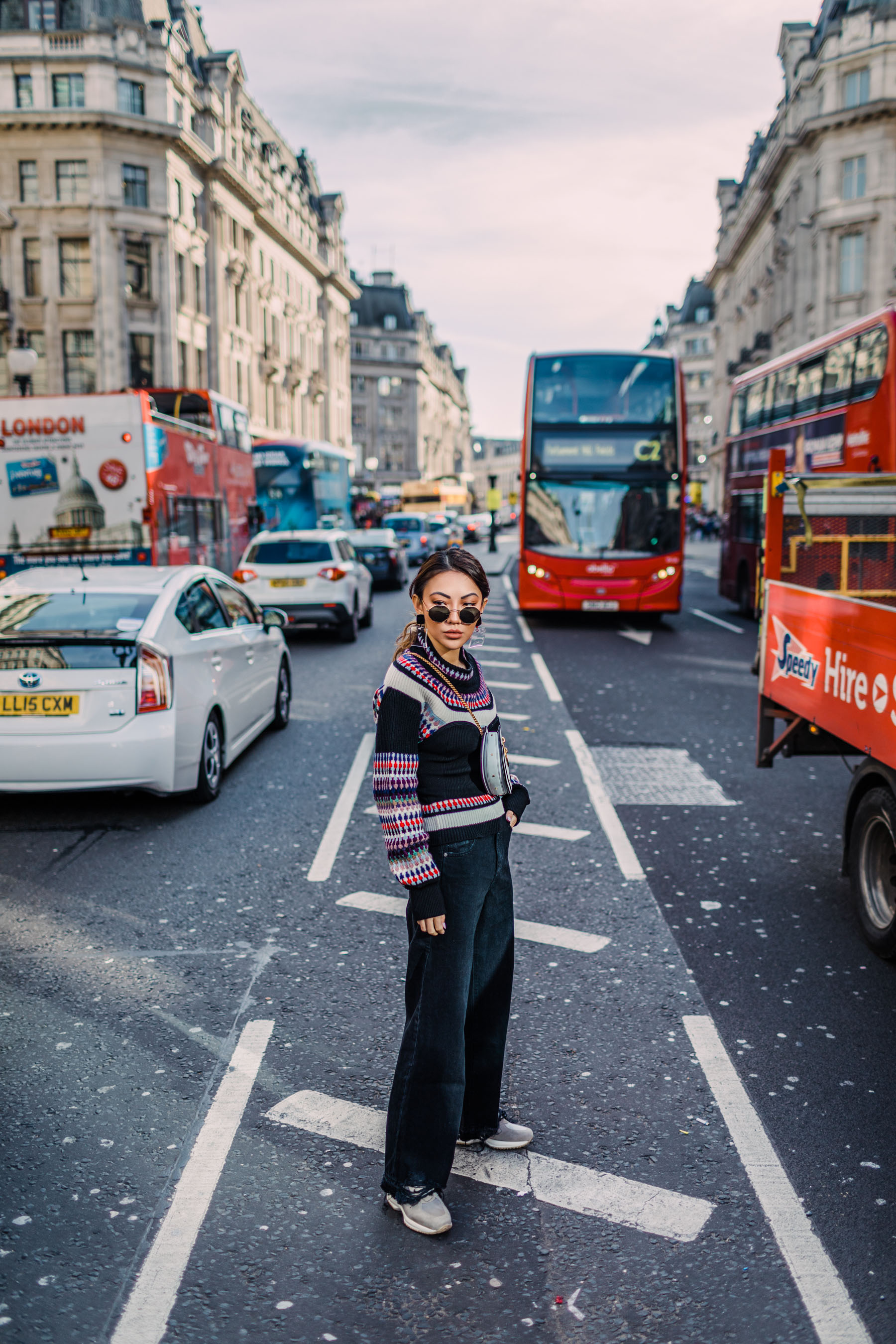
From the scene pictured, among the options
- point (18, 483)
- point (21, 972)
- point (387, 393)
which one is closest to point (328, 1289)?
point (21, 972)

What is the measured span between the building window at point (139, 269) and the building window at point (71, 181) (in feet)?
7.91

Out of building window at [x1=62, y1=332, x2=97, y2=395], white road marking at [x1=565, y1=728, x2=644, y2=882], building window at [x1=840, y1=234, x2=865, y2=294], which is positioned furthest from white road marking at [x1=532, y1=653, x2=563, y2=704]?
building window at [x1=840, y1=234, x2=865, y2=294]

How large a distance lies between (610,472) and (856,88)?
39.8 m

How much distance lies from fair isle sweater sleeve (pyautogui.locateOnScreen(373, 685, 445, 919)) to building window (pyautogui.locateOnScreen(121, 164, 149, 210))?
47.1 m

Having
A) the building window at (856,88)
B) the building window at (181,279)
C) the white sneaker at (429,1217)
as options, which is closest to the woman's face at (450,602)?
the white sneaker at (429,1217)

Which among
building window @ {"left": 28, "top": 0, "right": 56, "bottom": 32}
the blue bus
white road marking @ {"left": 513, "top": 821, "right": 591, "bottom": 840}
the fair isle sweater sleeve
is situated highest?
building window @ {"left": 28, "top": 0, "right": 56, "bottom": 32}

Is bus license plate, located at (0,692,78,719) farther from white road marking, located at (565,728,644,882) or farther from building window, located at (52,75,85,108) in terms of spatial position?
building window, located at (52,75,85,108)

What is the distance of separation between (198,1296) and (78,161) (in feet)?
159

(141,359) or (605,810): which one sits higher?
(141,359)

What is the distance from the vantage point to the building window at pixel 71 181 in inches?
1738

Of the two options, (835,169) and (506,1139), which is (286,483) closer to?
(506,1139)

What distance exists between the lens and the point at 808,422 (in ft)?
50.8

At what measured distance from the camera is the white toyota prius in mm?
6934

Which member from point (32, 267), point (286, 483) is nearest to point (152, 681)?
point (286, 483)
